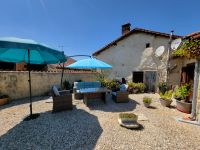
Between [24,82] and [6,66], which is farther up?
[6,66]

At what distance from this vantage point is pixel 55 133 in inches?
133

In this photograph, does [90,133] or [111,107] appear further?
[111,107]

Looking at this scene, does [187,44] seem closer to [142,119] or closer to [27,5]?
[142,119]

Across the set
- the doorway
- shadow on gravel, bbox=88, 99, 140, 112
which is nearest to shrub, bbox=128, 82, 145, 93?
the doorway

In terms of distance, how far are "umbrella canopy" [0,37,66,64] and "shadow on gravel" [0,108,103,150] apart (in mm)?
2285

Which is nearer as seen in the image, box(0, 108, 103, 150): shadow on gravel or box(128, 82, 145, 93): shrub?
box(0, 108, 103, 150): shadow on gravel

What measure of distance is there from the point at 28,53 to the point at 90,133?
336cm

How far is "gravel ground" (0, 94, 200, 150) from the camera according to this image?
2889mm

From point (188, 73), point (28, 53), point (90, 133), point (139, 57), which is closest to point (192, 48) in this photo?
point (188, 73)

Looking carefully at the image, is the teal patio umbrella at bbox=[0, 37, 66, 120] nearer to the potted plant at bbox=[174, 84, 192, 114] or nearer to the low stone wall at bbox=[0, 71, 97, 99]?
the low stone wall at bbox=[0, 71, 97, 99]

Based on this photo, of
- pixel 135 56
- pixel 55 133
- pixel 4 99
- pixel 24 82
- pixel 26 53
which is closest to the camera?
pixel 55 133

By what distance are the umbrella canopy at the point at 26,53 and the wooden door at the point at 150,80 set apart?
302 inches

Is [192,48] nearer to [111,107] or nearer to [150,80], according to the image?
[111,107]

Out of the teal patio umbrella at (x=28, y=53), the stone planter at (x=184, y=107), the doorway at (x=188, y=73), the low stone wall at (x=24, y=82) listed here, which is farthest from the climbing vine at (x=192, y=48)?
the low stone wall at (x=24, y=82)
